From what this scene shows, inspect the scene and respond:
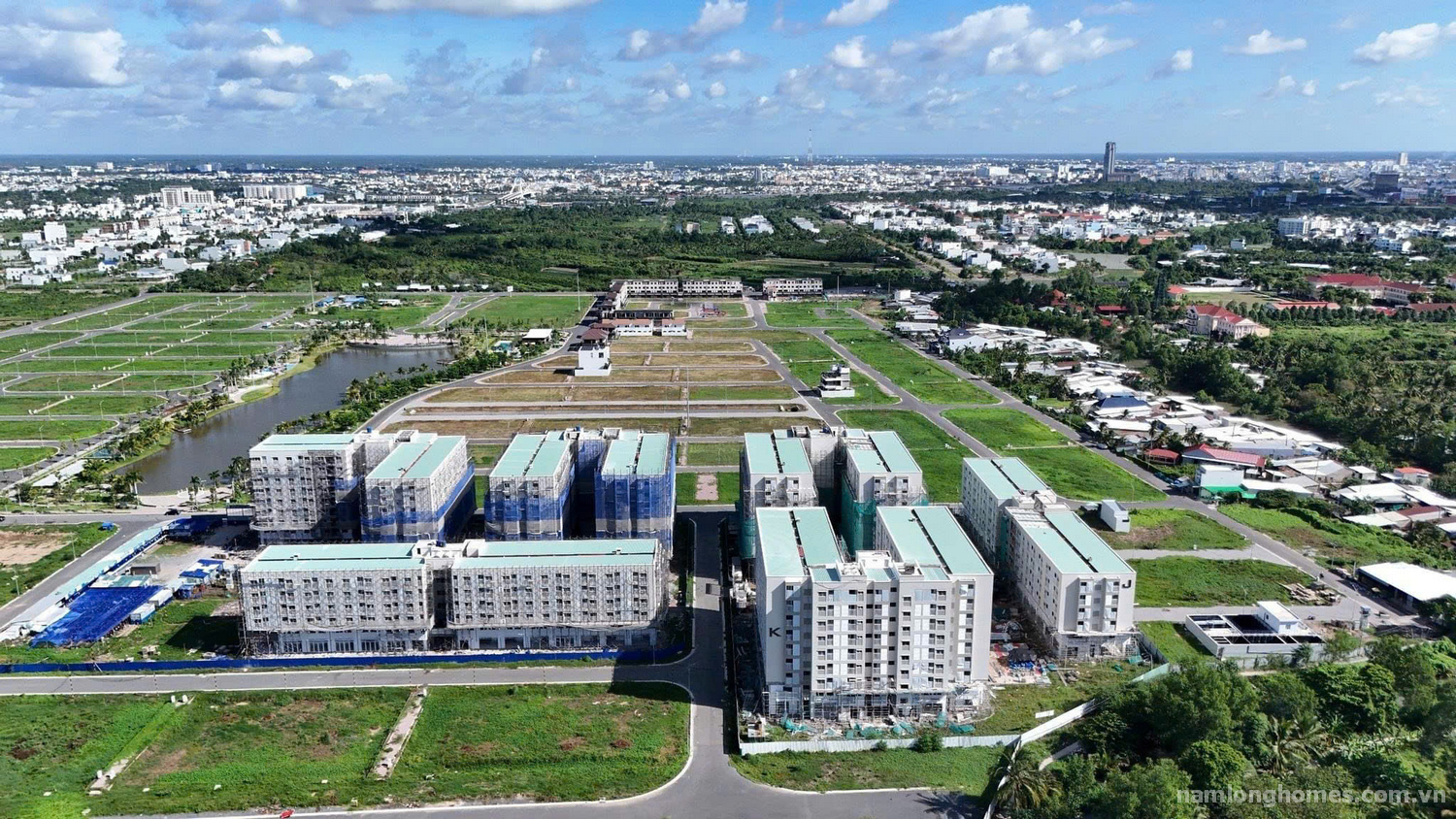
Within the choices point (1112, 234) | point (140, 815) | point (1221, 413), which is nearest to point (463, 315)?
point (1221, 413)

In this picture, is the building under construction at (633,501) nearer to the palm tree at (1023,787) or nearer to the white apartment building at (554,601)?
the white apartment building at (554,601)

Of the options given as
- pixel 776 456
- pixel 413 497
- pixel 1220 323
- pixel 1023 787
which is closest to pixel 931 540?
pixel 776 456

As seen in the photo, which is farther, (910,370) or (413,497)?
(910,370)

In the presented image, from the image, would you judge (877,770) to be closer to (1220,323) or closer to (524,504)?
(524,504)

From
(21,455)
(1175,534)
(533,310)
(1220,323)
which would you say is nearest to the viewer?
(1175,534)

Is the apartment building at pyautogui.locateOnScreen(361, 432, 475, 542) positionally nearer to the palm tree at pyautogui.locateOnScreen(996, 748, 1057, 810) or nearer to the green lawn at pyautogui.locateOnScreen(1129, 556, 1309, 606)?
the palm tree at pyautogui.locateOnScreen(996, 748, 1057, 810)
